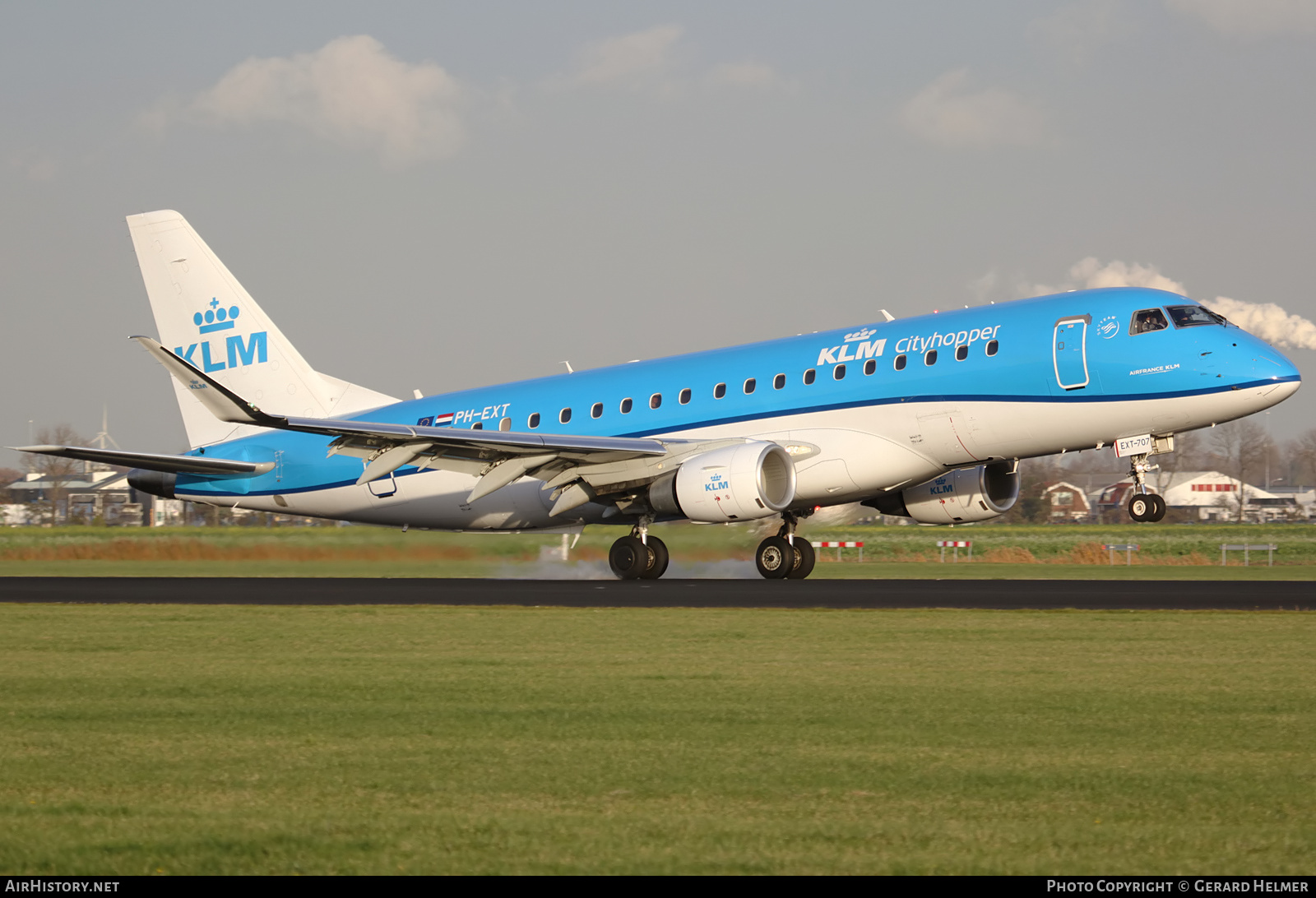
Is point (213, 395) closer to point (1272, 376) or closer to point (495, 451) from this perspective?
point (495, 451)

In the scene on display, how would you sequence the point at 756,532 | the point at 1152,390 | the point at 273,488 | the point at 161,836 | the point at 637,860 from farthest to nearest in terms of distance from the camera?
the point at 273,488 < the point at 756,532 < the point at 1152,390 < the point at 161,836 < the point at 637,860

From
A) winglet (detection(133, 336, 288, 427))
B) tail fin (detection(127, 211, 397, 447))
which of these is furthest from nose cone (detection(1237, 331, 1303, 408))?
tail fin (detection(127, 211, 397, 447))

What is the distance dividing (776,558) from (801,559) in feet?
1.90

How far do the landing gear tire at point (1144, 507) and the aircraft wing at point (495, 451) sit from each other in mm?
7975

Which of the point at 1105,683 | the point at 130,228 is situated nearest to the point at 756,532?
the point at 130,228

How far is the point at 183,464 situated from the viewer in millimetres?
31703

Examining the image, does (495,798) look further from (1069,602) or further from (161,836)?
(1069,602)

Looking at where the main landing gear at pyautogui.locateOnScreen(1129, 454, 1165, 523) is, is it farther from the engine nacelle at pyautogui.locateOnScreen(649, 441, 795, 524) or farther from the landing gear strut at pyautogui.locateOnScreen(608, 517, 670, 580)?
the landing gear strut at pyautogui.locateOnScreen(608, 517, 670, 580)

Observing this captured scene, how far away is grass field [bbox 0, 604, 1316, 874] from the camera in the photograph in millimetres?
6109

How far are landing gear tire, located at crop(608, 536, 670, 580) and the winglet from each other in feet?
24.2

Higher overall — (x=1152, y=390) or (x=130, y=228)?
(x=130, y=228)

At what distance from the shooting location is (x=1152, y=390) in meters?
23.5

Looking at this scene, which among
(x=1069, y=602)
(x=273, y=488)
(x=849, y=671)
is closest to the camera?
(x=849, y=671)

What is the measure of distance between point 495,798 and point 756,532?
23917 mm
